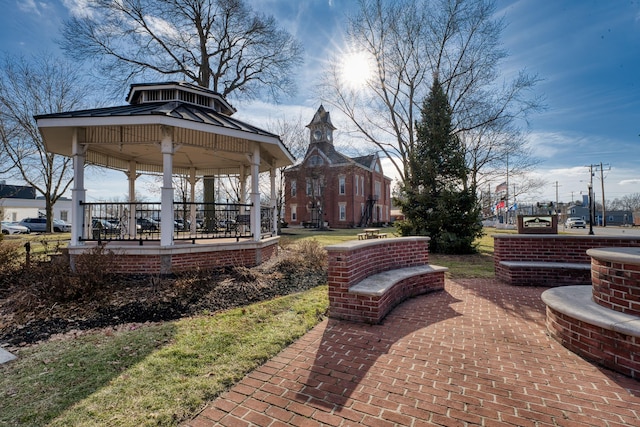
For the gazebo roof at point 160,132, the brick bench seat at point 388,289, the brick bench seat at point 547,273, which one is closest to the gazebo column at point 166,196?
the gazebo roof at point 160,132

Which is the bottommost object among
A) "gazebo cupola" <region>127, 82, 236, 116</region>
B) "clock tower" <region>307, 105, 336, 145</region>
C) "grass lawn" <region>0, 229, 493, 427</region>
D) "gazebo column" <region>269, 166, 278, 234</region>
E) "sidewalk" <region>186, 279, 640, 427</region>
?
"sidewalk" <region>186, 279, 640, 427</region>

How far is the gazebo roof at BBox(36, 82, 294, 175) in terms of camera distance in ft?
20.9

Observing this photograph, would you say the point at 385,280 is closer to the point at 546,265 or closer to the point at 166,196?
the point at 546,265

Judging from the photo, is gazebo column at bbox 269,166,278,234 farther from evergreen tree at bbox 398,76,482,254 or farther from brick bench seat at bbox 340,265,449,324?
evergreen tree at bbox 398,76,482,254

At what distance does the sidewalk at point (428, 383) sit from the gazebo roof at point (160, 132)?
18.0 ft

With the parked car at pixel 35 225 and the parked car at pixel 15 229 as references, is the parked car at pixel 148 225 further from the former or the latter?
the parked car at pixel 35 225

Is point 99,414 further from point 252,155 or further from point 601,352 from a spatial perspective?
point 252,155

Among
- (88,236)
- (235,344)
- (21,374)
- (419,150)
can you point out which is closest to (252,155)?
(88,236)

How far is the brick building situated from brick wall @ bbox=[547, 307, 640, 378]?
29.7 m

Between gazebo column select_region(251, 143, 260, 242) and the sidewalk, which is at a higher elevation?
gazebo column select_region(251, 143, 260, 242)

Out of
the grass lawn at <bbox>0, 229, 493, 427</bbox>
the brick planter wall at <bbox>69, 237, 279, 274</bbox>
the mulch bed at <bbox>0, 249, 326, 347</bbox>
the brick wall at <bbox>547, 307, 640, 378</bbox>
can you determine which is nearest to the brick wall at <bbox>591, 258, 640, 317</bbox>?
the brick wall at <bbox>547, 307, 640, 378</bbox>

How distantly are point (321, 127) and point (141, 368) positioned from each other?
117ft

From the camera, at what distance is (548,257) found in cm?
657

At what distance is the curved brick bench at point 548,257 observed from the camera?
238 inches
